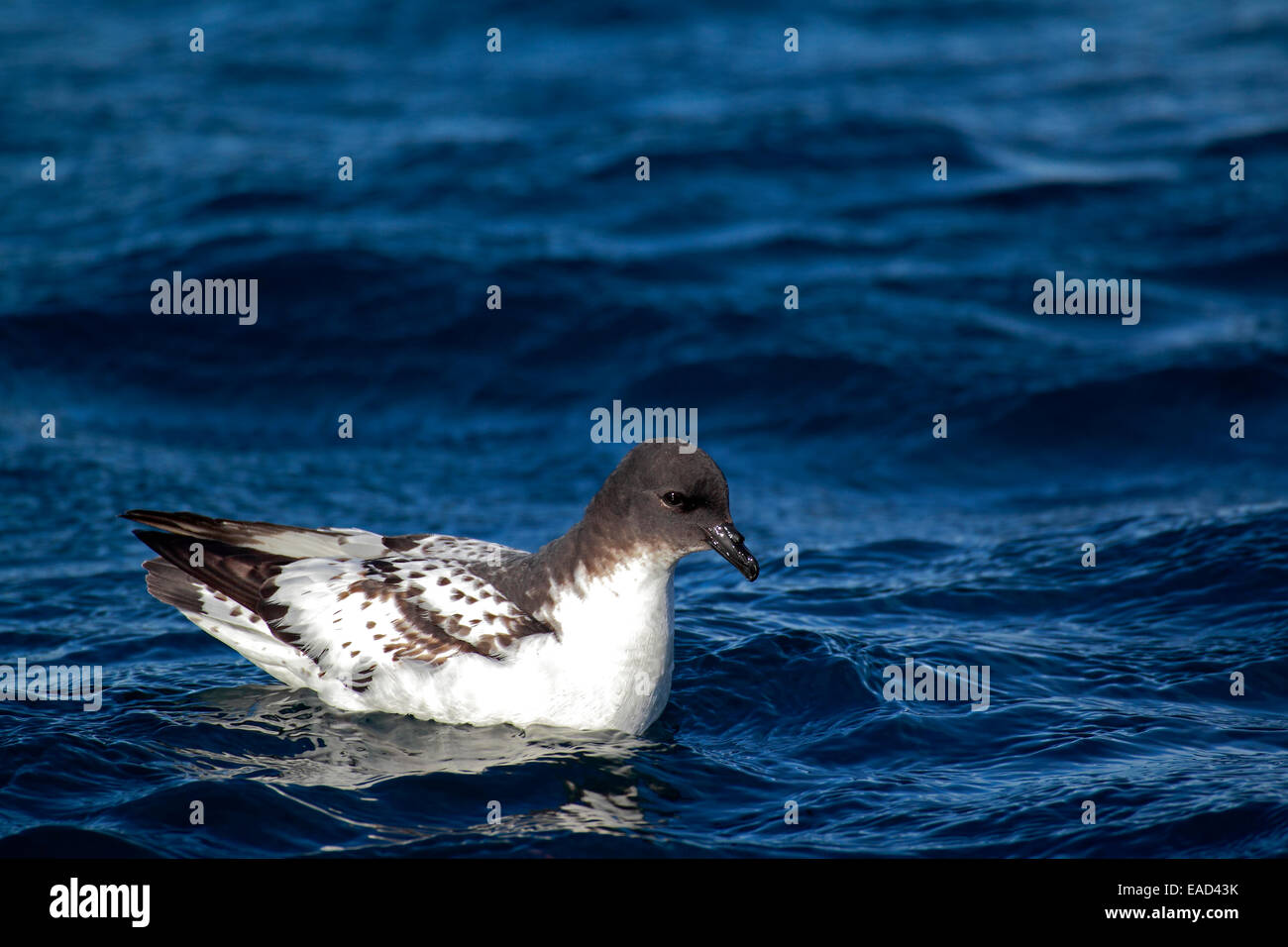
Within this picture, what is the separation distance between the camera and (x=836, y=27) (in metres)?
26.4

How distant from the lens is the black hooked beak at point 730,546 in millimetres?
8578

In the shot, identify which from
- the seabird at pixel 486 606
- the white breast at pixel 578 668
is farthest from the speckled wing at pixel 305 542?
the white breast at pixel 578 668

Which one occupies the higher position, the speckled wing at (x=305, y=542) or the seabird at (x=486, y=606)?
the speckled wing at (x=305, y=542)

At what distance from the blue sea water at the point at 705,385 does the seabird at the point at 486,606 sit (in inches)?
12.8

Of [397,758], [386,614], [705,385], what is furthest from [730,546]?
[705,385]

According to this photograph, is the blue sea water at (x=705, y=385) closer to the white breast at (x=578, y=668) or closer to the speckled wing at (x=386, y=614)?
the white breast at (x=578, y=668)
